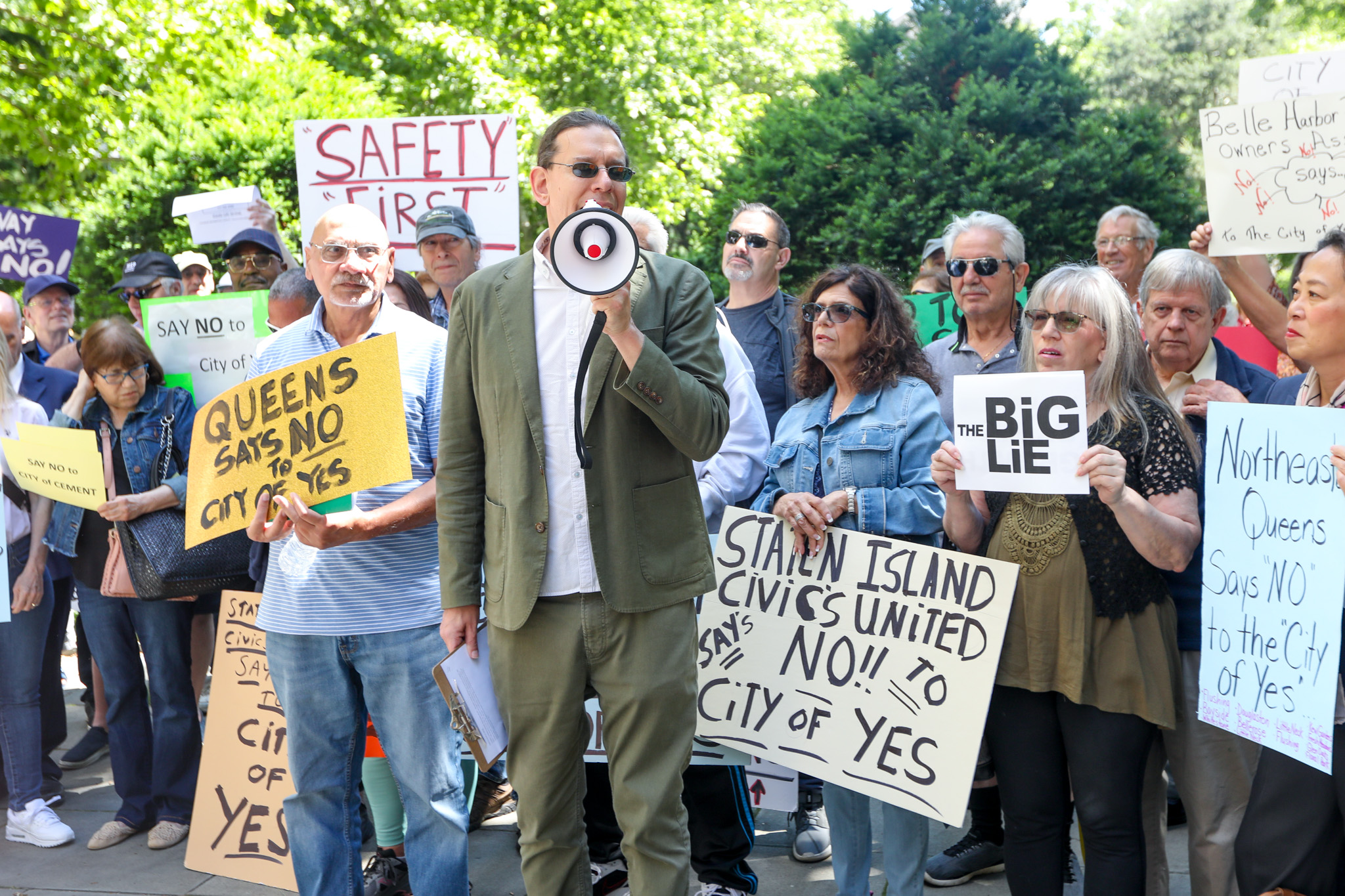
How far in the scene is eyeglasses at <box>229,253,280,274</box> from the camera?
5.40m

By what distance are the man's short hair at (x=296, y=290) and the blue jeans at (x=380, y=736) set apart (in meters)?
1.54

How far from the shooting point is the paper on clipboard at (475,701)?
2727 millimetres

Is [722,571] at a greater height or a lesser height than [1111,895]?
greater

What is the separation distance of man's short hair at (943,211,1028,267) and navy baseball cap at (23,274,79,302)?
450 centimetres

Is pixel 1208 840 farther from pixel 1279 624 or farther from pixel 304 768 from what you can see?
pixel 304 768

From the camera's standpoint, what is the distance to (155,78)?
37.5 ft

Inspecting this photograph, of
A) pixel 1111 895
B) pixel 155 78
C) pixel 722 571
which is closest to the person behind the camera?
pixel 1111 895

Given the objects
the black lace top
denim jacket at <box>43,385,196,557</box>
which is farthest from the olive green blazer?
denim jacket at <box>43,385,196,557</box>

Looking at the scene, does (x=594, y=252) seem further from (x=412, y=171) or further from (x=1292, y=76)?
(x=412, y=171)

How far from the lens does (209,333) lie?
4.57m

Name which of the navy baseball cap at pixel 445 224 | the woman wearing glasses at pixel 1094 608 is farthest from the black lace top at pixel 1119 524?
the navy baseball cap at pixel 445 224

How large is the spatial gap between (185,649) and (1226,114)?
14.2 ft

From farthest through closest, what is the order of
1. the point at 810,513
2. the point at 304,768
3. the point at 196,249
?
the point at 196,249
the point at 810,513
the point at 304,768

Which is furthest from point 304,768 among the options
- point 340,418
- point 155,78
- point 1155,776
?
point 155,78
